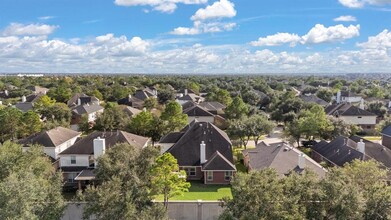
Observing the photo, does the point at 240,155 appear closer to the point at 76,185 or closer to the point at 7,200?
the point at 76,185

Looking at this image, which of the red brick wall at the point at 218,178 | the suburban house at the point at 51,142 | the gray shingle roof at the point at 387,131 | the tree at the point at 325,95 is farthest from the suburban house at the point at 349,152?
the tree at the point at 325,95

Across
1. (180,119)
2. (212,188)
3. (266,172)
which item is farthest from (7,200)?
(180,119)

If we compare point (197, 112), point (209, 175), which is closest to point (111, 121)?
point (197, 112)

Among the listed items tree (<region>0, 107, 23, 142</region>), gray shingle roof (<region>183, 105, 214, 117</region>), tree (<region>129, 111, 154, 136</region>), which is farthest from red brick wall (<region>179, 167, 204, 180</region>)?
gray shingle roof (<region>183, 105, 214, 117</region>)

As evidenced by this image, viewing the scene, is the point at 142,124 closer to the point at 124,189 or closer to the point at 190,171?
the point at 190,171

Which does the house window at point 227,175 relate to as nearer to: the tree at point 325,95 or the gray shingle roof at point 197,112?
the gray shingle roof at point 197,112

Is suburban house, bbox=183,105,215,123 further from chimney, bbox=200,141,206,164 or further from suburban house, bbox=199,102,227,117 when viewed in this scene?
chimney, bbox=200,141,206,164
